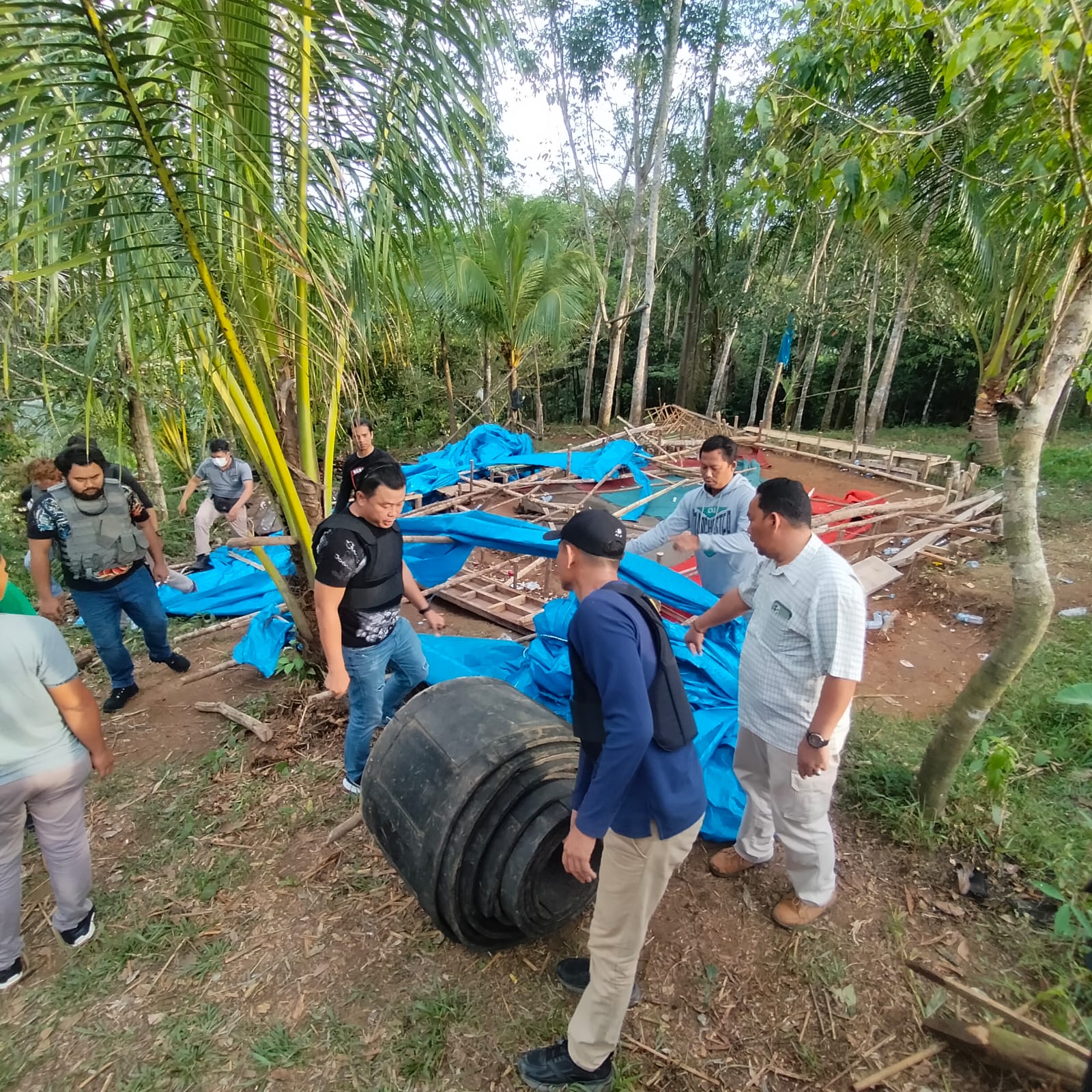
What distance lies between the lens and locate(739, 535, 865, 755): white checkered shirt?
211cm

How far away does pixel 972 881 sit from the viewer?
267 centimetres

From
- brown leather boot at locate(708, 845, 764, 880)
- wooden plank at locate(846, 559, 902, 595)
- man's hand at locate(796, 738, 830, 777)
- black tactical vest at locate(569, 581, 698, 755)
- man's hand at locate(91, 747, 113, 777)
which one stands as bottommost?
brown leather boot at locate(708, 845, 764, 880)

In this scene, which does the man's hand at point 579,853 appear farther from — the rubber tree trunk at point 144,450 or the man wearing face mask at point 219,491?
the rubber tree trunk at point 144,450

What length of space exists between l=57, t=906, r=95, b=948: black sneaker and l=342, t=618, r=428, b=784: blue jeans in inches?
47.6

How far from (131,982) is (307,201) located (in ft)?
12.2

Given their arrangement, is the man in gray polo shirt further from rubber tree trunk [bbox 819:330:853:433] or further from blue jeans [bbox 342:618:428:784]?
rubber tree trunk [bbox 819:330:853:433]

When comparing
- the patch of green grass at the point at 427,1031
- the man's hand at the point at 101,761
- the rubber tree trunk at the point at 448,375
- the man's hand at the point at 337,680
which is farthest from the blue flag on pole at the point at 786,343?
the man's hand at the point at 101,761

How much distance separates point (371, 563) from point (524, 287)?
37.1ft

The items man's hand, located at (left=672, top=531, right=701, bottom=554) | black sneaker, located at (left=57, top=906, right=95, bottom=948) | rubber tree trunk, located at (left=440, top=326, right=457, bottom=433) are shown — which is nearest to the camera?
black sneaker, located at (left=57, top=906, right=95, bottom=948)

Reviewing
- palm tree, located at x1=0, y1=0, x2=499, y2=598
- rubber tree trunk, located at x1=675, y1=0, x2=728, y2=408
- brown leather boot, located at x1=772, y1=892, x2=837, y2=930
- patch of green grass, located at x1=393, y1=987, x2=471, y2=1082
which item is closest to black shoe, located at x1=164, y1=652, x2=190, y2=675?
palm tree, located at x1=0, y1=0, x2=499, y2=598

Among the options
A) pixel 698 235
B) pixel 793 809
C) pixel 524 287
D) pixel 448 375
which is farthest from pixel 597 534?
pixel 698 235

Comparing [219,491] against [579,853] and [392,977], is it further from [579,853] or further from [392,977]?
[579,853]

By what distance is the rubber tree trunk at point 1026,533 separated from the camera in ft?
7.37

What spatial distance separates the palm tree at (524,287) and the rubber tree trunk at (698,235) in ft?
14.5
